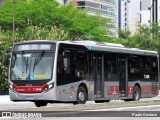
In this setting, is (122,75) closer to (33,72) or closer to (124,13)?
(33,72)

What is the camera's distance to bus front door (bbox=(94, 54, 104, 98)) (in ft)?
103

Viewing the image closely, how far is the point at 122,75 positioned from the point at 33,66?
7719 mm

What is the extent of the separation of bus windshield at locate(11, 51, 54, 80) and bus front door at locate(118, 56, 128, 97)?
6.98 meters

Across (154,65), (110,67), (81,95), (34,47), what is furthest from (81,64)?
(154,65)

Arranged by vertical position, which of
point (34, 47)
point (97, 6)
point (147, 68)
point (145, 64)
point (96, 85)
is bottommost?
point (96, 85)

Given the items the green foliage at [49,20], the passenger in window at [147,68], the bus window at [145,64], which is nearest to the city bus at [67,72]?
the bus window at [145,64]

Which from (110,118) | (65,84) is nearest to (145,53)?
(65,84)

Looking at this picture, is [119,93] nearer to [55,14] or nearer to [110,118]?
[110,118]

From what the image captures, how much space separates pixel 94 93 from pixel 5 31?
36.6 meters

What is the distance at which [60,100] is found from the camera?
28156 mm

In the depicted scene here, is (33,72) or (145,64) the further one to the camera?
(145,64)

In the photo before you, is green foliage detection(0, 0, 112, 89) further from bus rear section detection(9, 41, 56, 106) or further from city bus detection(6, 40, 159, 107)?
bus rear section detection(9, 41, 56, 106)

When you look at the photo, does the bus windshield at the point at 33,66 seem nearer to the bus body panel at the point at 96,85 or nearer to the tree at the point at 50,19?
the bus body panel at the point at 96,85

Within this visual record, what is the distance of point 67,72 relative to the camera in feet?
93.8
